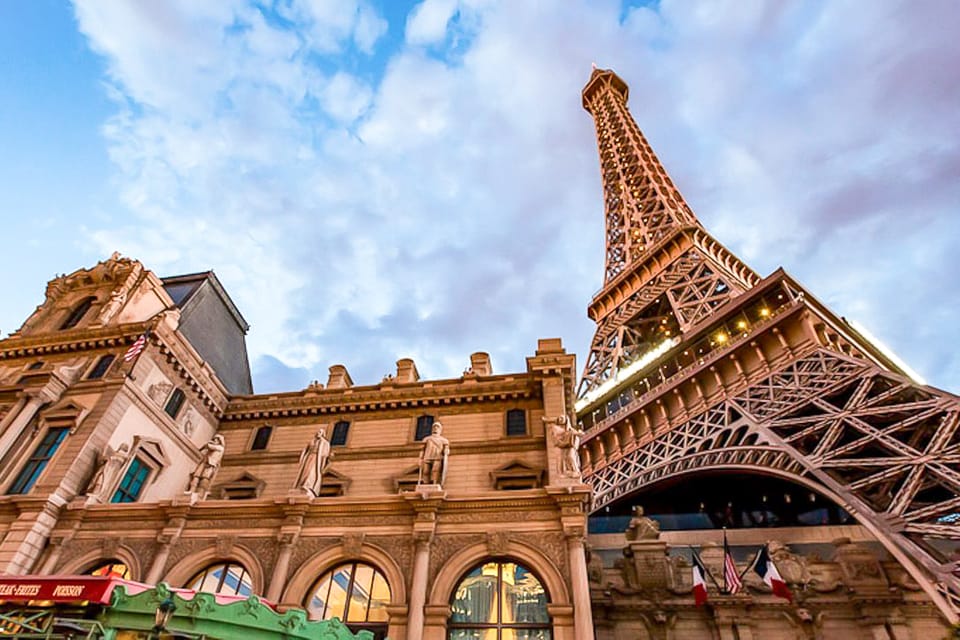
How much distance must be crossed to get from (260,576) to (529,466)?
381 inches

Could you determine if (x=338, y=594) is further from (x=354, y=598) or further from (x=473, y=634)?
(x=473, y=634)

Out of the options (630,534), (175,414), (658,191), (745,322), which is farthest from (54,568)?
(658,191)

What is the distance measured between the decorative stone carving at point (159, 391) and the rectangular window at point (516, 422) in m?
14.9

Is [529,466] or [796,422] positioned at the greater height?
[796,422]

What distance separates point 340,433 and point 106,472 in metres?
8.47

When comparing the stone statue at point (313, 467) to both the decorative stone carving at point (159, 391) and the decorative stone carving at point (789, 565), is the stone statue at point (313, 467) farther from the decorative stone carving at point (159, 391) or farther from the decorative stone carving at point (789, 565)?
the decorative stone carving at point (789, 565)

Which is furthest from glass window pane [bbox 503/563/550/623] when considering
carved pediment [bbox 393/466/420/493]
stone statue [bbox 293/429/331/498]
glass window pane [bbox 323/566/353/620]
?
stone statue [bbox 293/429/331/498]

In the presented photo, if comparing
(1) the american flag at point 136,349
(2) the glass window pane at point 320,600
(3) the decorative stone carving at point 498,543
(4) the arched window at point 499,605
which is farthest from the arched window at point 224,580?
(1) the american flag at point 136,349

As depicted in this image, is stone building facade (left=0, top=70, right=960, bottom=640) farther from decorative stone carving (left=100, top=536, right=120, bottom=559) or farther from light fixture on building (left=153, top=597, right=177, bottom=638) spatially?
light fixture on building (left=153, top=597, right=177, bottom=638)

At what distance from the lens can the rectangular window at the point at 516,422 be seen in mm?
20469

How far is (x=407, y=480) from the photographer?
64.6 feet

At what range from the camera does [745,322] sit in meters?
29.0

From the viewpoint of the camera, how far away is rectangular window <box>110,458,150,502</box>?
1875 cm

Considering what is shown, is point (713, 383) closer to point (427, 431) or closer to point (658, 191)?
point (427, 431)
